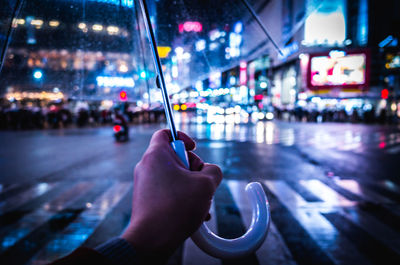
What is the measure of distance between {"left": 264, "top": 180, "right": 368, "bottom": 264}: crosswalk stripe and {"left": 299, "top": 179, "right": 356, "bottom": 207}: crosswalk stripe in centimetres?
12

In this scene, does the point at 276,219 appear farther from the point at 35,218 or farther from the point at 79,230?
the point at 35,218

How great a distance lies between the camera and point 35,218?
4.47 metres

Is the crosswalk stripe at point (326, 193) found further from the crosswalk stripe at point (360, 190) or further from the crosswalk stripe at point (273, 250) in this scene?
the crosswalk stripe at point (273, 250)

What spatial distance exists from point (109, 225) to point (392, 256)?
3.58 meters

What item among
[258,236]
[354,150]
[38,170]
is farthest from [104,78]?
[354,150]

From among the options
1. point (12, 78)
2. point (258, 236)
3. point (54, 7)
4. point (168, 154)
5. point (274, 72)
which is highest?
point (274, 72)

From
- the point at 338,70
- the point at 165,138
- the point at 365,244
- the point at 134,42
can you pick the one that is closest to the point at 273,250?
the point at 365,244

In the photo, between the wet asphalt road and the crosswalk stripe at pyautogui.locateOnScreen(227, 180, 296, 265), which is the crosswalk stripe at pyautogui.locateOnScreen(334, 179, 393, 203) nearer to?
the wet asphalt road

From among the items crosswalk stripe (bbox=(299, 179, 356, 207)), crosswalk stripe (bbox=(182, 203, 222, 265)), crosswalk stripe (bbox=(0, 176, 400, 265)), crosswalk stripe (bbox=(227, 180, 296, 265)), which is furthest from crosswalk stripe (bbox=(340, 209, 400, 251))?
crosswalk stripe (bbox=(182, 203, 222, 265))

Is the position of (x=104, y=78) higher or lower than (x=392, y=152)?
higher

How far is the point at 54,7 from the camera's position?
1.66 meters

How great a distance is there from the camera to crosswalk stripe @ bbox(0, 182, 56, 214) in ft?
16.6

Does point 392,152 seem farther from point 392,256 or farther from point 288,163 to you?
point 392,256

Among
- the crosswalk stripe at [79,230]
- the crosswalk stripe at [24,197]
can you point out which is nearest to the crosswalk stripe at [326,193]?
the crosswalk stripe at [79,230]
